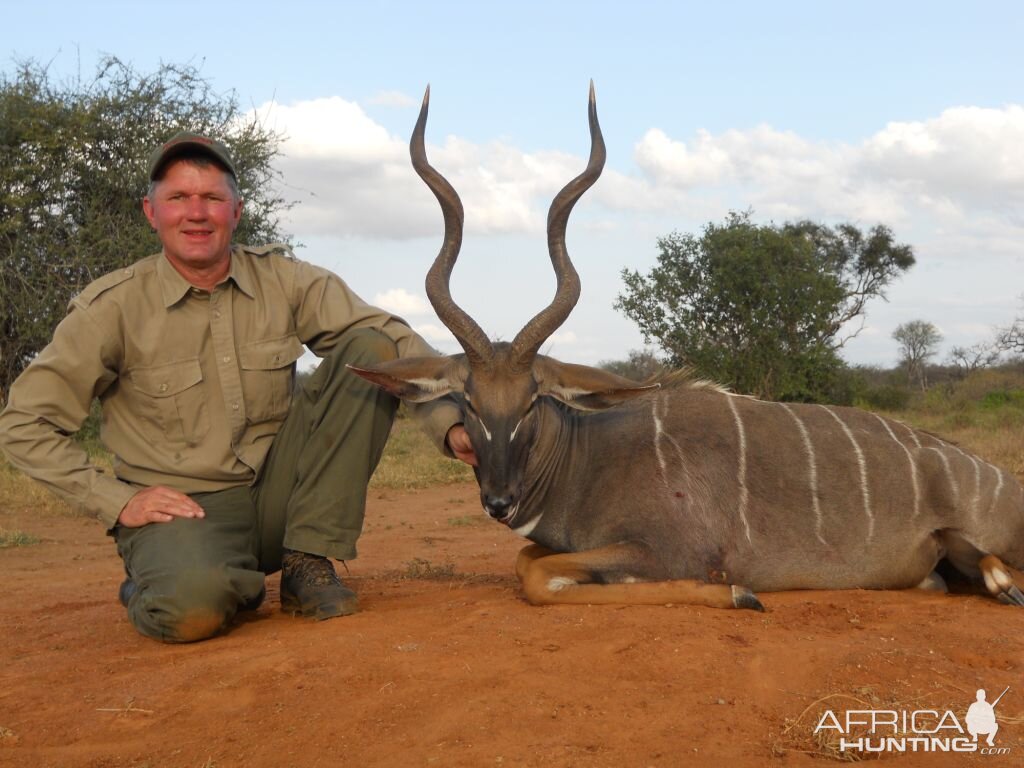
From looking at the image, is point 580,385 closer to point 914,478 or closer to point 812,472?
point 812,472

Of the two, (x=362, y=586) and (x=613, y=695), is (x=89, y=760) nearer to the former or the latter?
(x=613, y=695)

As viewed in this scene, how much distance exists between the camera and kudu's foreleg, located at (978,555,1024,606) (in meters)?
4.76

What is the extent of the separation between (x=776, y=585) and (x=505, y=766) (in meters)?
2.52

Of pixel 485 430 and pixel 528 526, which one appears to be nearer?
pixel 485 430

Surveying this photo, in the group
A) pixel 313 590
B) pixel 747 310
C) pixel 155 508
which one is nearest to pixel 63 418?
pixel 155 508

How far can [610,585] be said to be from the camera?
441 cm

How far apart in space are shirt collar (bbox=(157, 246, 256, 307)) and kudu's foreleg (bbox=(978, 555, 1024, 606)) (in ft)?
11.6

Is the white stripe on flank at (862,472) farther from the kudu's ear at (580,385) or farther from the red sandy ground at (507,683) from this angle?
the kudu's ear at (580,385)

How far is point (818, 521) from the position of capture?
4973 mm

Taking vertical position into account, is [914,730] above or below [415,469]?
above

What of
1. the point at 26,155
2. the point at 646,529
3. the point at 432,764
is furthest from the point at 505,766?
the point at 26,155

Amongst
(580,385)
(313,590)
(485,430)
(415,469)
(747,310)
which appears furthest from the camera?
(747,310)

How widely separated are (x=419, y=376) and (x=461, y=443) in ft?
1.17

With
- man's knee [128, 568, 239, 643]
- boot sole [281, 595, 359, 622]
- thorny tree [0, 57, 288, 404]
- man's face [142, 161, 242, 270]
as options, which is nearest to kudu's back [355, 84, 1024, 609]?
boot sole [281, 595, 359, 622]
